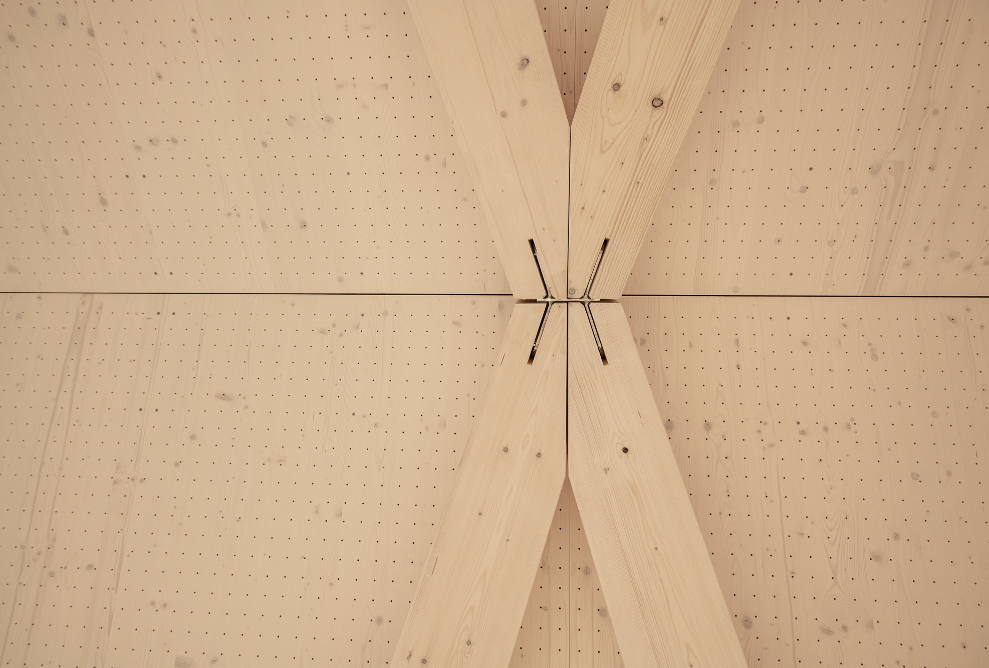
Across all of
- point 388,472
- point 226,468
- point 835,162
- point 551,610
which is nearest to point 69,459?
point 226,468

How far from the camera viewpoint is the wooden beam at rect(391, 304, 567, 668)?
1.37 m

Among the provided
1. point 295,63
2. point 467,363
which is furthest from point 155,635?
point 295,63

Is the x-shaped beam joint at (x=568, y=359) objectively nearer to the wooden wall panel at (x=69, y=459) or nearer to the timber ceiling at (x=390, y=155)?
the timber ceiling at (x=390, y=155)

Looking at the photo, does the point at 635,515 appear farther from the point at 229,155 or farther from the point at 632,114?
the point at 229,155

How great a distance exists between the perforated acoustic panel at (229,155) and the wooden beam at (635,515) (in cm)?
48

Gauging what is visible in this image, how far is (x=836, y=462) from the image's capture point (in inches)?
63.8

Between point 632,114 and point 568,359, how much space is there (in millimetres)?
690

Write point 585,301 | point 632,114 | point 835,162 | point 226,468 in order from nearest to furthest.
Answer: point 632,114, point 585,301, point 835,162, point 226,468

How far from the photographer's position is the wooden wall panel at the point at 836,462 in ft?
5.12

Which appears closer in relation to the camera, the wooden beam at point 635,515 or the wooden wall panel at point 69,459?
the wooden beam at point 635,515

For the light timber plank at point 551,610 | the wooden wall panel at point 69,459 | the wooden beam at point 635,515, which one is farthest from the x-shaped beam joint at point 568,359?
the wooden wall panel at point 69,459

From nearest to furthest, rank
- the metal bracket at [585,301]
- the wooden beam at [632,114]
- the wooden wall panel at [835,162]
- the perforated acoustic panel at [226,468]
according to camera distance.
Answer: the wooden beam at [632,114] < the metal bracket at [585,301] < the wooden wall panel at [835,162] < the perforated acoustic panel at [226,468]

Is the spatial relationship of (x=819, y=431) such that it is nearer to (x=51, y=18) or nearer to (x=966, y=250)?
(x=966, y=250)

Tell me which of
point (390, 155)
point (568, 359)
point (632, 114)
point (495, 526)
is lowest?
point (495, 526)
